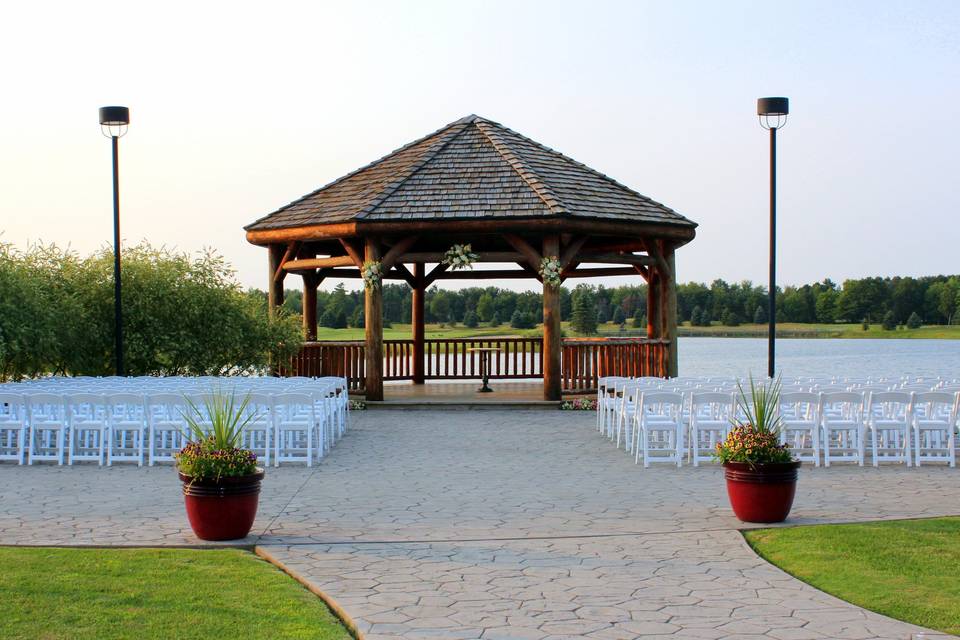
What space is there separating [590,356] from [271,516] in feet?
36.5

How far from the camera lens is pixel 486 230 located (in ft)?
60.0

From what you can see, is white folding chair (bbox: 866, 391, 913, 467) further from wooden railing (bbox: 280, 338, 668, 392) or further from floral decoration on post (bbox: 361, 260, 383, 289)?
floral decoration on post (bbox: 361, 260, 383, 289)

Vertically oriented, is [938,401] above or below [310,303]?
below

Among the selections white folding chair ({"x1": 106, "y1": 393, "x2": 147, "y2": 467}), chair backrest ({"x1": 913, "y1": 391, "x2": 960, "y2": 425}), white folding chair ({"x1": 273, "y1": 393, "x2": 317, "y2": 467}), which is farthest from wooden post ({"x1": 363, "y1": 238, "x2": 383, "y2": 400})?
chair backrest ({"x1": 913, "y1": 391, "x2": 960, "y2": 425})

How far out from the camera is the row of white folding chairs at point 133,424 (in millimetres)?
11594

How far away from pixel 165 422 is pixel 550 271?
8148mm

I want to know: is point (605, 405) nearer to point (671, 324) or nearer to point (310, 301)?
point (671, 324)

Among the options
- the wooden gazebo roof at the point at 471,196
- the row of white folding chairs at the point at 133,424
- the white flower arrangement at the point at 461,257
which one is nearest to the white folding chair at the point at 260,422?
the row of white folding chairs at the point at 133,424

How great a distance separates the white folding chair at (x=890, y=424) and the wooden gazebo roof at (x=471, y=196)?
280 inches

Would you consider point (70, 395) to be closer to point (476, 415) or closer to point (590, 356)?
point (476, 415)

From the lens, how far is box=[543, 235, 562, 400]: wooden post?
1822 cm

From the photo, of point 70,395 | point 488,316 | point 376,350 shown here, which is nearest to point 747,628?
point 70,395

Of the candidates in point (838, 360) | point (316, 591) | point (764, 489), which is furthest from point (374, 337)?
point (838, 360)

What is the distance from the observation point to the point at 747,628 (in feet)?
18.0
